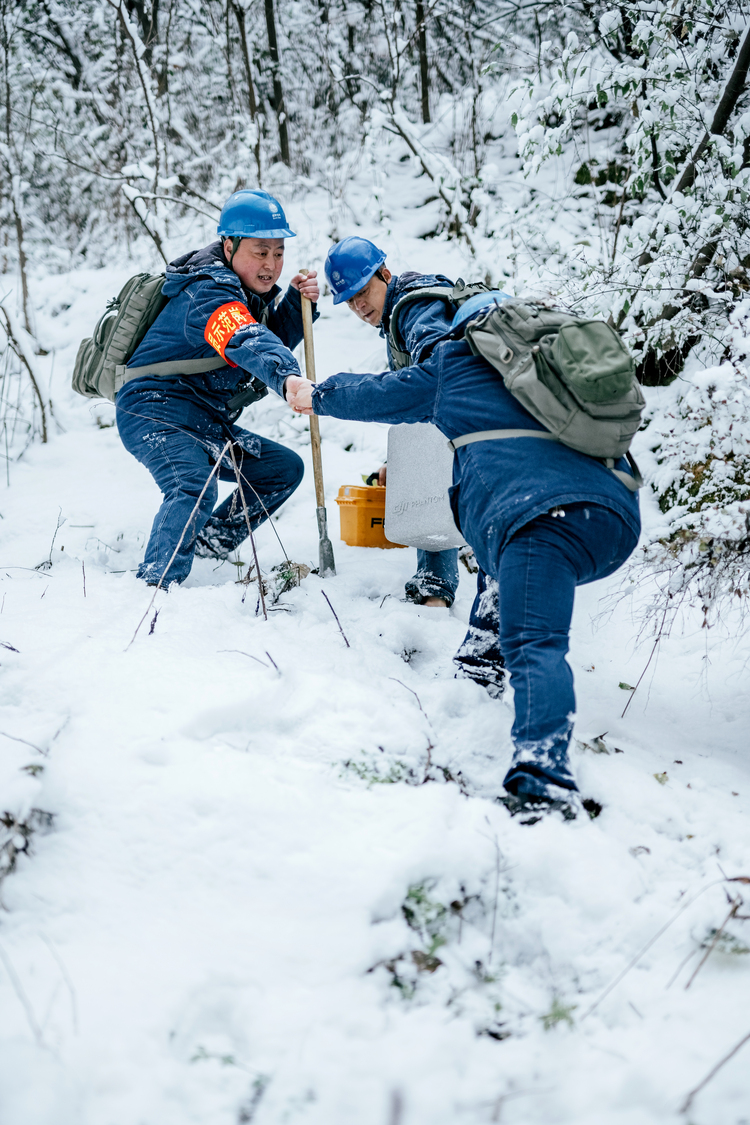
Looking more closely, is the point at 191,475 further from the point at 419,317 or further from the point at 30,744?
the point at 30,744

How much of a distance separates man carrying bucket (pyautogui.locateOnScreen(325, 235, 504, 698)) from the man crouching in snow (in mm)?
441

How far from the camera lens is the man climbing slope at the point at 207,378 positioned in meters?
3.29

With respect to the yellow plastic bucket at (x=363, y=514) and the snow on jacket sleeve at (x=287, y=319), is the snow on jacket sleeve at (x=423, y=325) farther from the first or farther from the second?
the snow on jacket sleeve at (x=287, y=319)

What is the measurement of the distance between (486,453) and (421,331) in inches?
28.2

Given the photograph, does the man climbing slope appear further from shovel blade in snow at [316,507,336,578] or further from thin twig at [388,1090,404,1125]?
thin twig at [388,1090,404,1125]

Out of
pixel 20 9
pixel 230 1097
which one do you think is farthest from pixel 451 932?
pixel 20 9

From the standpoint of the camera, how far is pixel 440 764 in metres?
2.21

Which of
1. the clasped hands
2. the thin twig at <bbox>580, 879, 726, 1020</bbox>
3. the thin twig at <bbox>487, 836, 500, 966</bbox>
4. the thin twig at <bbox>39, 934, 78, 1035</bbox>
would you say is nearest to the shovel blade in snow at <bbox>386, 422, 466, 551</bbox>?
the clasped hands

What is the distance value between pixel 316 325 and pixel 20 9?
261 inches

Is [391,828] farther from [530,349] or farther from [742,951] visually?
[530,349]

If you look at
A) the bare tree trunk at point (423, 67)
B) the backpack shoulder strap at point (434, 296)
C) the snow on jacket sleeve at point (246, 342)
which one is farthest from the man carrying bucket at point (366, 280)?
the bare tree trunk at point (423, 67)

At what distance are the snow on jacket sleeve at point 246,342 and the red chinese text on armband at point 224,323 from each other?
0.09ft

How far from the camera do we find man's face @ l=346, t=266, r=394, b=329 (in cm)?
312

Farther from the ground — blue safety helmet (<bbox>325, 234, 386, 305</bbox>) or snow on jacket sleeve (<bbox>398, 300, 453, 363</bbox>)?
blue safety helmet (<bbox>325, 234, 386, 305</bbox>)
